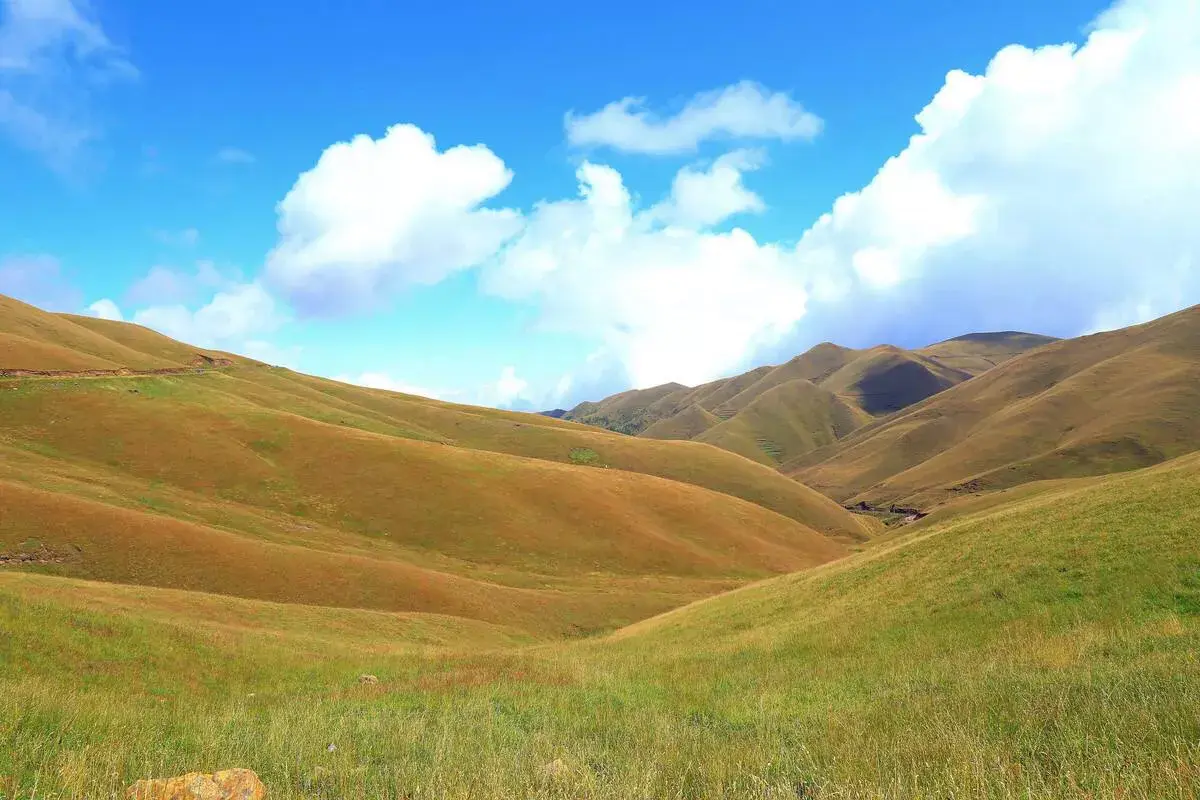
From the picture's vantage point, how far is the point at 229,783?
7.24m

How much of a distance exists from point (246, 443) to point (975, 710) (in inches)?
3227

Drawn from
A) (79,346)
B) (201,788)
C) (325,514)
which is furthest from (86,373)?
(201,788)

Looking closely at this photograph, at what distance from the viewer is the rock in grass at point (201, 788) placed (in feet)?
22.7

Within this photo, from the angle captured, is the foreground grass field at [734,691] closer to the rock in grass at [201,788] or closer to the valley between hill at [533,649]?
the valley between hill at [533,649]

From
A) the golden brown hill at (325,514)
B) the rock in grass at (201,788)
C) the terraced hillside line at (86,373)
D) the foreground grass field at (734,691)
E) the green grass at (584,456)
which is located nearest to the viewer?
the rock in grass at (201,788)

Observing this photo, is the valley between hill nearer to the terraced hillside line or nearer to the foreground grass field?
the foreground grass field

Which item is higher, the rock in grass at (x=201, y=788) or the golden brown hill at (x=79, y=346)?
the golden brown hill at (x=79, y=346)

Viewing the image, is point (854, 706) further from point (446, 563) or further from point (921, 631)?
point (446, 563)

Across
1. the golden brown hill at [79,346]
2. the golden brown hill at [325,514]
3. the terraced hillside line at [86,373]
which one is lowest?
the golden brown hill at [325,514]

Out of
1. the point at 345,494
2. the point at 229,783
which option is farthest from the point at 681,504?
the point at 229,783

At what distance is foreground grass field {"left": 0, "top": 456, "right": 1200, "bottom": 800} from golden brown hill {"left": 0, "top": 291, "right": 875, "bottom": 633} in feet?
40.0

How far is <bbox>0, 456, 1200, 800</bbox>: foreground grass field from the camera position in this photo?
24.4 ft

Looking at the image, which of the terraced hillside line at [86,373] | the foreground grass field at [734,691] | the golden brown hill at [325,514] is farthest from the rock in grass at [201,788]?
the terraced hillside line at [86,373]

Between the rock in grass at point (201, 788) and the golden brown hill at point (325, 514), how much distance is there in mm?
37612
